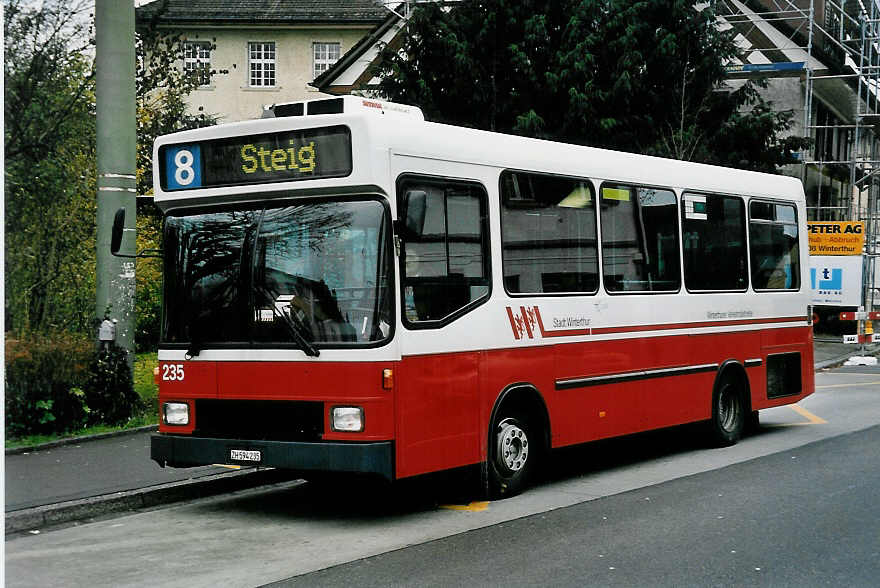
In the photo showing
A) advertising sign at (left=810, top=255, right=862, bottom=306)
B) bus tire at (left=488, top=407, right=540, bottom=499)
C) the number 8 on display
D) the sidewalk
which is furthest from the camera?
advertising sign at (left=810, top=255, right=862, bottom=306)

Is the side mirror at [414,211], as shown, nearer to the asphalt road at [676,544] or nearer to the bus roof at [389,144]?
the bus roof at [389,144]

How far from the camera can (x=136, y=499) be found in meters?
9.12

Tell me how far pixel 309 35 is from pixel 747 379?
4151 cm

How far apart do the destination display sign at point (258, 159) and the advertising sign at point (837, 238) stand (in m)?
22.8

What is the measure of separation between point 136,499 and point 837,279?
23378 millimetres

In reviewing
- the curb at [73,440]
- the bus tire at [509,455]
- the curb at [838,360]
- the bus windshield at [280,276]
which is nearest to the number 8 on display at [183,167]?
the bus windshield at [280,276]

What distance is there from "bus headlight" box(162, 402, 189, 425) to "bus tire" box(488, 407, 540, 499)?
241 centimetres

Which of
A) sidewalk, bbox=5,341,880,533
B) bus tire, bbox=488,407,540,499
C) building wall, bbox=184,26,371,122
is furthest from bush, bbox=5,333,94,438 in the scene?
building wall, bbox=184,26,371,122

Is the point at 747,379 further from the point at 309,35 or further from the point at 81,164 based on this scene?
the point at 309,35

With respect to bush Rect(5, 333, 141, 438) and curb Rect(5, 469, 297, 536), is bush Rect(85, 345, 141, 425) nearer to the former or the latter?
bush Rect(5, 333, 141, 438)

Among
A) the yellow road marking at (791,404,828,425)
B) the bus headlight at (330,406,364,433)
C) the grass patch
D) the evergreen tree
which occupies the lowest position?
the yellow road marking at (791,404,828,425)

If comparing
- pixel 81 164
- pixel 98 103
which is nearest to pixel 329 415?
pixel 98 103

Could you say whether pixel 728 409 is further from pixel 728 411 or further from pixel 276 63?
pixel 276 63

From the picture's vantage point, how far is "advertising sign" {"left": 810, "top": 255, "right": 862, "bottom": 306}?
92.8 ft
